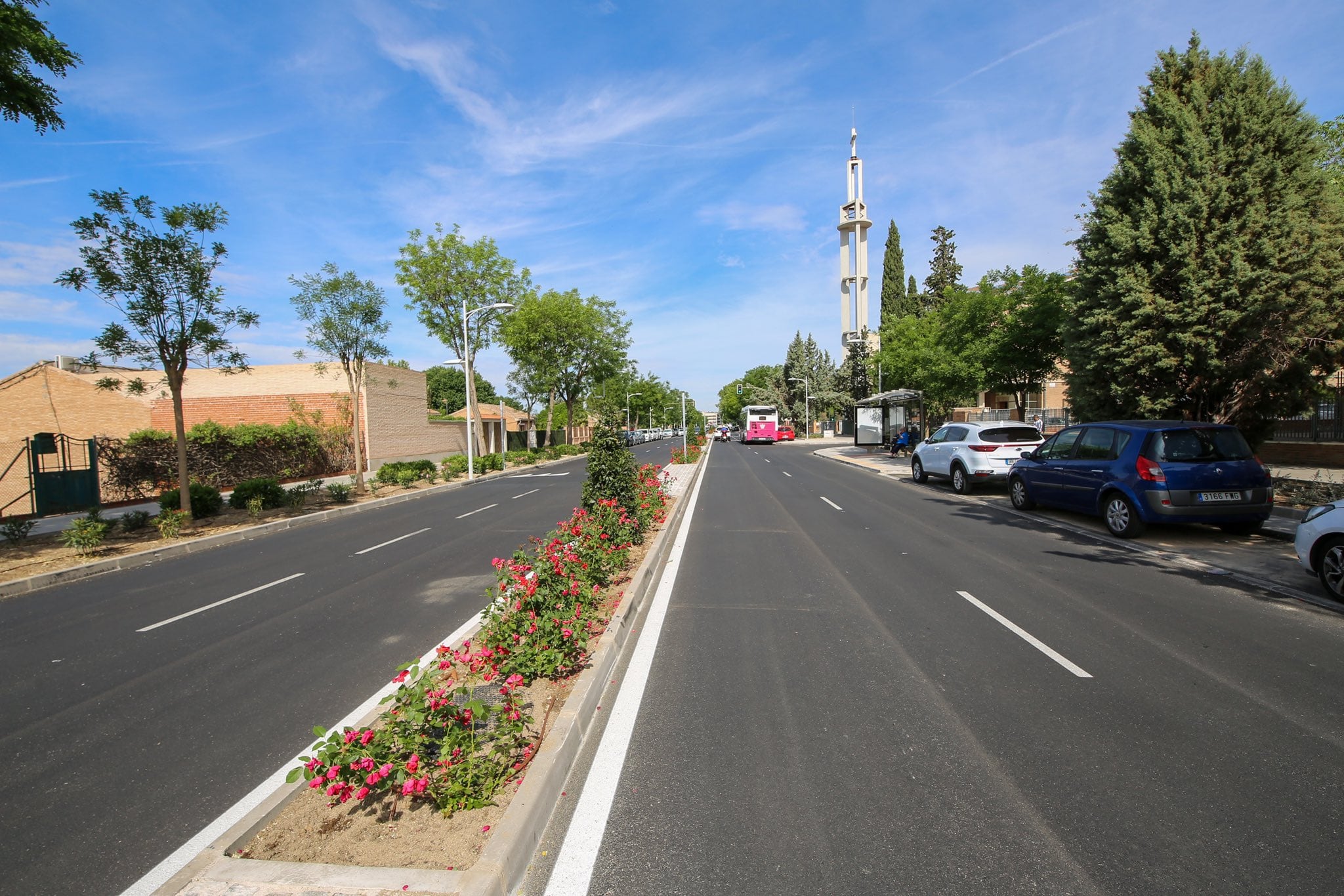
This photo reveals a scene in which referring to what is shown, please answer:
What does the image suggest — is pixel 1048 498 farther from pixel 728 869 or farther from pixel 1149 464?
pixel 728 869

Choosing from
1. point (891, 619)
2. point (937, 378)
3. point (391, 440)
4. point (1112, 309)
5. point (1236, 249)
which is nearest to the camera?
point (891, 619)

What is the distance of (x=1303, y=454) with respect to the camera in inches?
626

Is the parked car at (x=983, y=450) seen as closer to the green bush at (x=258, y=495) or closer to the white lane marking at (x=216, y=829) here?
the white lane marking at (x=216, y=829)

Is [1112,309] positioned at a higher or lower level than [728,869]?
higher

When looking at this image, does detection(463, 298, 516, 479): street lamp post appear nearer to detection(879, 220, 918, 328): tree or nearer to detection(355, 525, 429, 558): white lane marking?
detection(355, 525, 429, 558): white lane marking

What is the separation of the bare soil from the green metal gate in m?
2.89

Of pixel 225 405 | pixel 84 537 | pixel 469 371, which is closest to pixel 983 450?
pixel 84 537

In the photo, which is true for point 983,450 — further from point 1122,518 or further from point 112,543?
point 112,543

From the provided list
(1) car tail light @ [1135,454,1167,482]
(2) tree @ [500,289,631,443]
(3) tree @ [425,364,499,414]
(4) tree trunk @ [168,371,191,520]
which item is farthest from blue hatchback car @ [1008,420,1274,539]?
(3) tree @ [425,364,499,414]

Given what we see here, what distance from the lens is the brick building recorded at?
21823 mm

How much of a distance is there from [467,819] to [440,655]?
1.05 m

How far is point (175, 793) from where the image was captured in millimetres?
3459

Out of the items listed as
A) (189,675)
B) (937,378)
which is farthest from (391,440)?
(189,675)

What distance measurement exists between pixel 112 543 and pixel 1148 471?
57.0ft
